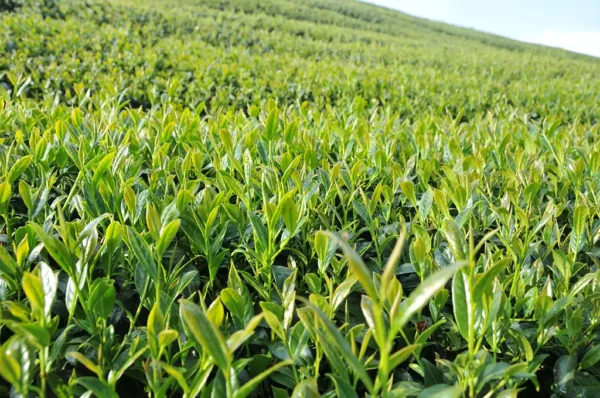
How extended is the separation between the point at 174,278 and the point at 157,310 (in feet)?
0.91

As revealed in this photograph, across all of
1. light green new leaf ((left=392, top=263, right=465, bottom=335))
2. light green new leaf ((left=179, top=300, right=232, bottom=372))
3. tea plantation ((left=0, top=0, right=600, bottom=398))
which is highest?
light green new leaf ((left=392, top=263, right=465, bottom=335))

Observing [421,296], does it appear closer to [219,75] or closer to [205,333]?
[205,333]

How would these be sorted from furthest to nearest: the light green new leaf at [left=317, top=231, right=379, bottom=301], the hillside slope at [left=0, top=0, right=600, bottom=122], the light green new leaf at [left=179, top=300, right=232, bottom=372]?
the hillside slope at [left=0, top=0, right=600, bottom=122]
the light green new leaf at [left=179, top=300, right=232, bottom=372]
the light green new leaf at [left=317, top=231, right=379, bottom=301]

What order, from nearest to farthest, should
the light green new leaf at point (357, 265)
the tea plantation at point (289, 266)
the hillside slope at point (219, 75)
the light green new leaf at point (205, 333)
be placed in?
the light green new leaf at point (357, 265) → the light green new leaf at point (205, 333) → the tea plantation at point (289, 266) → the hillside slope at point (219, 75)

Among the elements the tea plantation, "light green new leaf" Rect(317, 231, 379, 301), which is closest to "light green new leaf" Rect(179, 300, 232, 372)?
the tea plantation

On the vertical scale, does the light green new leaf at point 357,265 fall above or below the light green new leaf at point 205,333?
above

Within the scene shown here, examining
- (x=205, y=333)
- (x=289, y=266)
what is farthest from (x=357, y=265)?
(x=289, y=266)

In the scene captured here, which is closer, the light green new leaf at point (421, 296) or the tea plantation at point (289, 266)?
the light green new leaf at point (421, 296)

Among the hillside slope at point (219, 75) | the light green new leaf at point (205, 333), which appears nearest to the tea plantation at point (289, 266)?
the light green new leaf at point (205, 333)

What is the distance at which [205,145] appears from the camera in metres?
2.12

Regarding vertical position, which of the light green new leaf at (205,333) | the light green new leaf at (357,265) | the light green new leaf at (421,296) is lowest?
the light green new leaf at (205,333)

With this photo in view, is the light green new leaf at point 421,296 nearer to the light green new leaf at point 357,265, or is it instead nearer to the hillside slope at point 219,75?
the light green new leaf at point 357,265

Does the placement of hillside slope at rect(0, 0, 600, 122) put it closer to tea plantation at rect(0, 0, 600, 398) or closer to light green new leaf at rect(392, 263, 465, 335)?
tea plantation at rect(0, 0, 600, 398)

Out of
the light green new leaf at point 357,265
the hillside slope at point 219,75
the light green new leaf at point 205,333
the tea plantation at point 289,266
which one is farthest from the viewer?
the hillside slope at point 219,75
